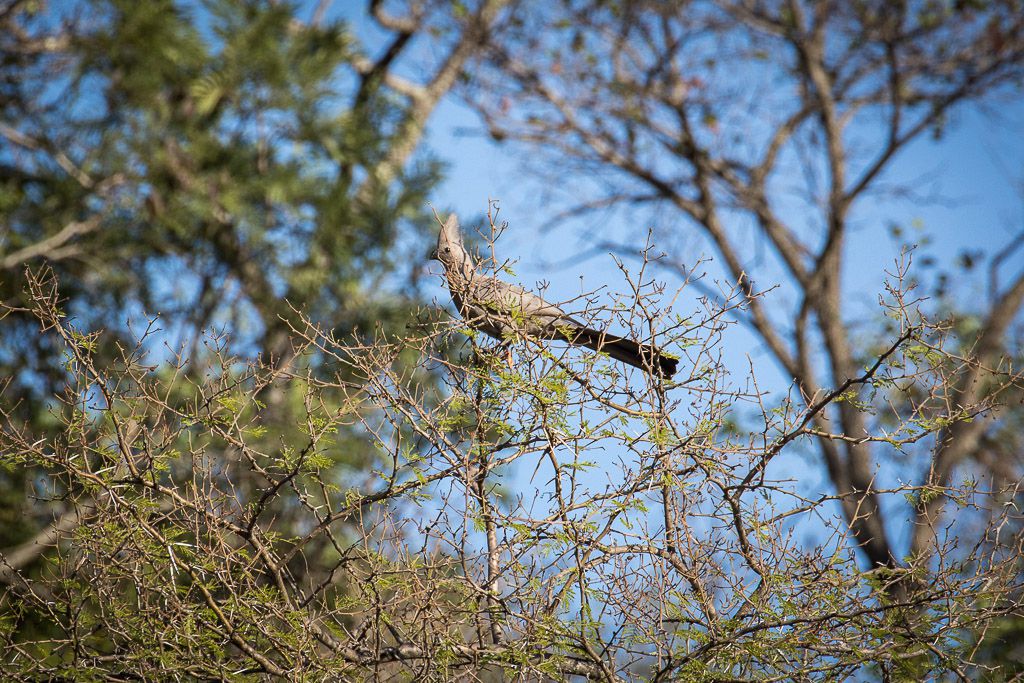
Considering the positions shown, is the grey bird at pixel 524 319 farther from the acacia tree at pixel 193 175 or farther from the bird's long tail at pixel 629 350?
the acacia tree at pixel 193 175

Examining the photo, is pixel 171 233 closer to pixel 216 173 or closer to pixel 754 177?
pixel 216 173

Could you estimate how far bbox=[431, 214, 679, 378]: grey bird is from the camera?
350 cm

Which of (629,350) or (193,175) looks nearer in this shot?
A: (629,350)

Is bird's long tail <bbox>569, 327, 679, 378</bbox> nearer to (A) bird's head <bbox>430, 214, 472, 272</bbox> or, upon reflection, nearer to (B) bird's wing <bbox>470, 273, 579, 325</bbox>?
(B) bird's wing <bbox>470, 273, 579, 325</bbox>

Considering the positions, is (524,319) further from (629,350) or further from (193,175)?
(193,175)

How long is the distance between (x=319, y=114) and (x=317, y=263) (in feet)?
5.39

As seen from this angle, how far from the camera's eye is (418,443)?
3.85 meters

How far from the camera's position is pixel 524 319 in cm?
346

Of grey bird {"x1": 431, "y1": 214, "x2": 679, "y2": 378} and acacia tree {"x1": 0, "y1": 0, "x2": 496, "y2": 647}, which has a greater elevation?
acacia tree {"x1": 0, "y1": 0, "x2": 496, "y2": 647}

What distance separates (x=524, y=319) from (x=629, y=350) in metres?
0.43

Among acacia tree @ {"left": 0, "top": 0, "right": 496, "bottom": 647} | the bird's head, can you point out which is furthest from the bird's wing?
acacia tree @ {"left": 0, "top": 0, "right": 496, "bottom": 647}

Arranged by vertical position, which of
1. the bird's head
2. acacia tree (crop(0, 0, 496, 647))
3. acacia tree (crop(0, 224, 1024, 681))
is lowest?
acacia tree (crop(0, 224, 1024, 681))

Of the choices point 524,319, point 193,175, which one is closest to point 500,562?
point 524,319

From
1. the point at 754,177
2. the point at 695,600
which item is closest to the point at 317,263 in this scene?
the point at 754,177
